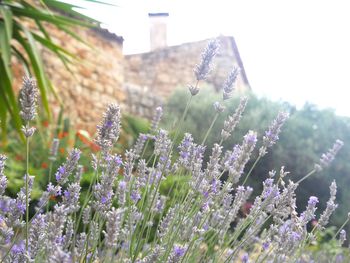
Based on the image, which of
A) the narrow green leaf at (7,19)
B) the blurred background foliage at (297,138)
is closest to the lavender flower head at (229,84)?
the narrow green leaf at (7,19)

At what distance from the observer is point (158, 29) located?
12930 mm

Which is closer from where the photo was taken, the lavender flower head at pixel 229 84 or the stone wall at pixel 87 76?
the lavender flower head at pixel 229 84

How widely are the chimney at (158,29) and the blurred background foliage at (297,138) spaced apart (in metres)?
4.30

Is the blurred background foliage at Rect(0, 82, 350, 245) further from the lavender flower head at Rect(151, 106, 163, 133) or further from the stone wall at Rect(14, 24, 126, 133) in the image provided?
A: the lavender flower head at Rect(151, 106, 163, 133)

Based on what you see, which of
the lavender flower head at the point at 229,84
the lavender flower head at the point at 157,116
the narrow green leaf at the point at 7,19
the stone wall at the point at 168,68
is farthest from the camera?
the stone wall at the point at 168,68

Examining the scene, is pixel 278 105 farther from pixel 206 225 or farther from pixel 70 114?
pixel 206 225

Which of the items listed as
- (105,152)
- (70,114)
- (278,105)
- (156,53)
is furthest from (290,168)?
(105,152)

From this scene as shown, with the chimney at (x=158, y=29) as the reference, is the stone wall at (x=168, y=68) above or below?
below

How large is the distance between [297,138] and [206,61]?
21.7ft

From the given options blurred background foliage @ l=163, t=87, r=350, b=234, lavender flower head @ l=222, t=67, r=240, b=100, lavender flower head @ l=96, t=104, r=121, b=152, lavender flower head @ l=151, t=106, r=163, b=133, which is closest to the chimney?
blurred background foliage @ l=163, t=87, r=350, b=234

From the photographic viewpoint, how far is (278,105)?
834 centimetres

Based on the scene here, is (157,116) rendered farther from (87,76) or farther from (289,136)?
(87,76)

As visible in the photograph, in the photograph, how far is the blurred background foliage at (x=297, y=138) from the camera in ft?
25.1

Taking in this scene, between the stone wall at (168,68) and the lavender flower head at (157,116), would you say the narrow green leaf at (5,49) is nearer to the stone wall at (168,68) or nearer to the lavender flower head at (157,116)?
the lavender flower head at (157,116)
